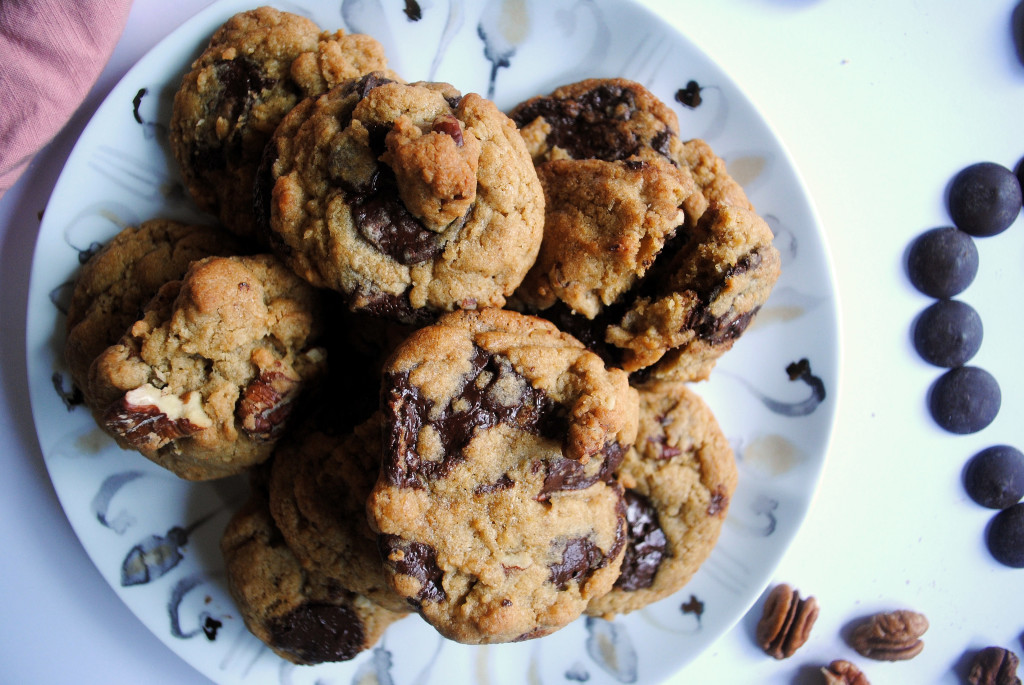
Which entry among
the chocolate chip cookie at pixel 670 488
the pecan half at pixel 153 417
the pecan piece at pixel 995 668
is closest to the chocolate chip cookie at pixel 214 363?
the pecan half at pixel 153 417

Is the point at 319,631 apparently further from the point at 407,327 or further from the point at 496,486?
the point at 407,327

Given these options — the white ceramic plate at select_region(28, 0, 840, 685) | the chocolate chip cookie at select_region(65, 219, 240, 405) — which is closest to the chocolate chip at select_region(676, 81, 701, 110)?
the white ceramic plate at select_region(28, 0, 840, 685)

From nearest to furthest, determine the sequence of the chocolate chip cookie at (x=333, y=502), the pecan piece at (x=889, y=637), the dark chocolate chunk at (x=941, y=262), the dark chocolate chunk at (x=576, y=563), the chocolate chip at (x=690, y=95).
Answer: the dark chocolate chunk at (x=576, y=563), the chocolate chip cookie at (x=333, y=502), the chocolate chip at (x=690, y=95), the dark chocolate chunk at (x=941, y=262), the pecan piece at (x=889, y=637)

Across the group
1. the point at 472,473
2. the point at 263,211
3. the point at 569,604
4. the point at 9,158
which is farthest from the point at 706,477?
the point at 9,158

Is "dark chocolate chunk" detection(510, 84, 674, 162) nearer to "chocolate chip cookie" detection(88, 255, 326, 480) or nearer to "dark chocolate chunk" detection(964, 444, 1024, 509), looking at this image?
"chocolate chip cookie" detection(88, 255, 326, 480)

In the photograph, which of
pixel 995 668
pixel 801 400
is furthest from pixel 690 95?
pixel 995 668

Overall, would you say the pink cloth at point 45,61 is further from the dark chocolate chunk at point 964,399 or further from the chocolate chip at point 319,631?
the dark chocolate chunk at point 964,399

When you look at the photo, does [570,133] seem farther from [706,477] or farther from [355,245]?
[706,477]
